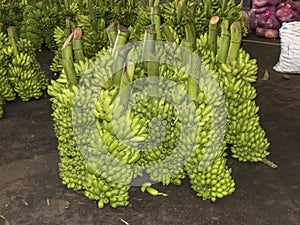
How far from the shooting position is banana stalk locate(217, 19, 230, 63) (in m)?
2.63

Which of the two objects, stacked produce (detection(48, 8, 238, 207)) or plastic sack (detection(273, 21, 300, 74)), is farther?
plastic sack (detection(273, 21, 300, 74))

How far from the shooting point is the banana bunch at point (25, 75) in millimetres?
4004

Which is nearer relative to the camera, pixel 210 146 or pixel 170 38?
pixel 210 146

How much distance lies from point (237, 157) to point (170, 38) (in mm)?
1041

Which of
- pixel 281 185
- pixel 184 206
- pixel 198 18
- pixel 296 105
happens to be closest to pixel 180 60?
pixel 184 206

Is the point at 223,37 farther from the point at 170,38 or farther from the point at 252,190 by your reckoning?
the point at 252,190

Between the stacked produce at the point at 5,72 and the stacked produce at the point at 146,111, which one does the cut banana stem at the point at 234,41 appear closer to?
the stacked produce at the point at 146,111

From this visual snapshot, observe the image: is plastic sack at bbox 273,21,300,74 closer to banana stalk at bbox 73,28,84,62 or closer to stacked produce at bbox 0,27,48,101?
stacked produce at bbox 0,27,48,101

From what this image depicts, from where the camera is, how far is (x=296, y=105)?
404 centimetres

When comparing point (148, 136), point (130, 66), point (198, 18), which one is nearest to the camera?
point (130, 66)

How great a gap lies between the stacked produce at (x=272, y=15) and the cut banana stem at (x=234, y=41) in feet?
13.8

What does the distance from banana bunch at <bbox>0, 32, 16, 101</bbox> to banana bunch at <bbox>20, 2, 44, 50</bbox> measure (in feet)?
5.34

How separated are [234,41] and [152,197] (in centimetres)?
111

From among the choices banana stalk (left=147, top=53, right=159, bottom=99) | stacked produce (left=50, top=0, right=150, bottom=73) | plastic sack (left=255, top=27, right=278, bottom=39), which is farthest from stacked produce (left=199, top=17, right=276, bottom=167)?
plastic sack (left=255, top=27, right=278, bottom=39)
